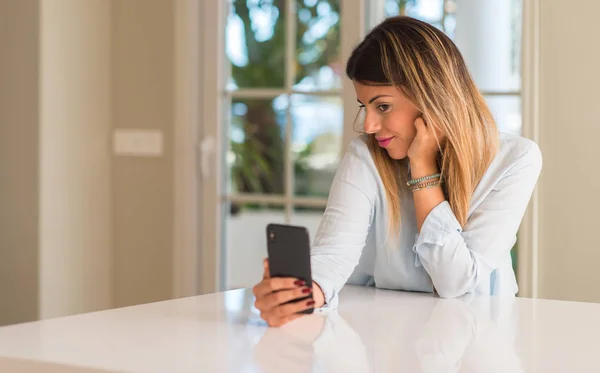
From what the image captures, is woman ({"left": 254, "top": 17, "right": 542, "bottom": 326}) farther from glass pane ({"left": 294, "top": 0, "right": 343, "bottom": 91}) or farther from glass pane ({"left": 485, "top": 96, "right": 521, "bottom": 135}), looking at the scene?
glass pane ({"left": 294, "top": 0, "right": 343, "bottom": 91})

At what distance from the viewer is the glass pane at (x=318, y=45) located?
3.63 m

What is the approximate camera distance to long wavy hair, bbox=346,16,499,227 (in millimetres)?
2041

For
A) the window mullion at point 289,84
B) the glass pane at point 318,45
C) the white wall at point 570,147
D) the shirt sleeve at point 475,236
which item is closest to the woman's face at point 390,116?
the shirt sleeve at point 475,236

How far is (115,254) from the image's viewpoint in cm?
404

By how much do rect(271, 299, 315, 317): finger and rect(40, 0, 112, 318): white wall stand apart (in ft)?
7.59

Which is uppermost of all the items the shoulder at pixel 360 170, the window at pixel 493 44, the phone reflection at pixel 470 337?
the window at pixel 493 44

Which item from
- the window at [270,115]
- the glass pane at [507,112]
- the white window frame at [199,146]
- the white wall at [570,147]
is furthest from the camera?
the white window frame at [199,146]

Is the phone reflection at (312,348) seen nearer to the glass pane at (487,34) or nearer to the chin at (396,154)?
the chin at (396,154)

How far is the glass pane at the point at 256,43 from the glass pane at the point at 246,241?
0.56 metres

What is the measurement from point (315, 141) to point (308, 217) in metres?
0.33

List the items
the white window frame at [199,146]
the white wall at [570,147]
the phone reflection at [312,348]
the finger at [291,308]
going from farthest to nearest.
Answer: the white window frame at [199,146] → the white wall at [570,147] → the finger at [291,308] → the phone reflection at [312,348]

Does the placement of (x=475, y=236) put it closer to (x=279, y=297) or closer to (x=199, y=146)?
(x=279, y=297)

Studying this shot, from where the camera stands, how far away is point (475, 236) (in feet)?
6.57

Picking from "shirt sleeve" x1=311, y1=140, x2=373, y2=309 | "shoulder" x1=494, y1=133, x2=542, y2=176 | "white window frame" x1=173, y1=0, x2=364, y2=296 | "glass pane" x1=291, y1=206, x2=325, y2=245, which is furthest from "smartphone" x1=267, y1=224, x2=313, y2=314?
"white window frame" x1=173, y1=0, x2=364, y2=296
